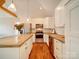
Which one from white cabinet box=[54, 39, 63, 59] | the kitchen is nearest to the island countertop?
the kitchen

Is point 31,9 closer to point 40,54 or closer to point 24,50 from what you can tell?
point 40,54

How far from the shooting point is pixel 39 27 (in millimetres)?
10992

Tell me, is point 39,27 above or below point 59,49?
above

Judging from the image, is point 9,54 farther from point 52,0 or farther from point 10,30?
point 10,30

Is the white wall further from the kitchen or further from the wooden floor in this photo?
the wooden floor

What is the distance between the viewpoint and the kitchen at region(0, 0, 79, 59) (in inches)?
96.6

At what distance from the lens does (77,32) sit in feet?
6.85

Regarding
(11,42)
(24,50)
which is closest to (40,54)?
(24,50)

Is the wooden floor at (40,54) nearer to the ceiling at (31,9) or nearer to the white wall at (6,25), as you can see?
the white wall at (6,25)

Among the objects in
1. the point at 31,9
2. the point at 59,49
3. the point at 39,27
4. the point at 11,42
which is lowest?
the point at 59,49

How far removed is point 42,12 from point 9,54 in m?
8.11

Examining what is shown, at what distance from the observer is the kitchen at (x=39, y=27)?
245cm

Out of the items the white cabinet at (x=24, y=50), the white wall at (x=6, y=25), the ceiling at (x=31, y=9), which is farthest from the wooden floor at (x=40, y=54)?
the ceiling at (x=31, y=9)

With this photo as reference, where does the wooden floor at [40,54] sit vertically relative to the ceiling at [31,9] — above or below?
below
